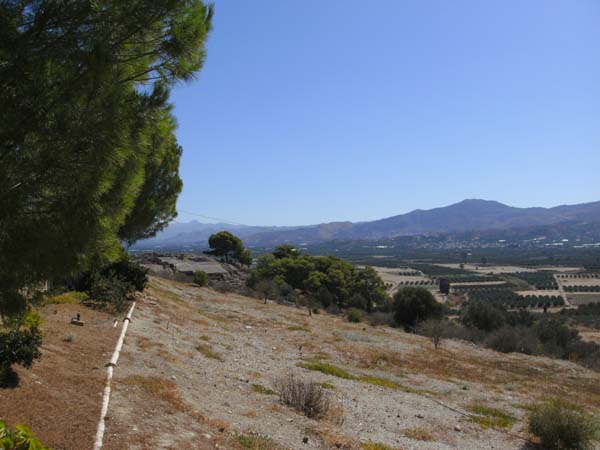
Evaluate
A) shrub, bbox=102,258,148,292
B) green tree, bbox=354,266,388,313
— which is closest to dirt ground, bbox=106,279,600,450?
shrub, bbox=102,258,148,292

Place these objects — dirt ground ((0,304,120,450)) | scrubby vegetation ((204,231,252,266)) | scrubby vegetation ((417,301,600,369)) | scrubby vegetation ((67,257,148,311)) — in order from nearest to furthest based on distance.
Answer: dirt ground ((0,304,120,450)) < scrubby vegetation ((67,257,148,311)) < scrubby vegetation ((417,301,600,369)) < scrubby vegetation ((204,231,252,266))

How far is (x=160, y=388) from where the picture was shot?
311 inches

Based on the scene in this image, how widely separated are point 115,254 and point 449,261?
6917 inches

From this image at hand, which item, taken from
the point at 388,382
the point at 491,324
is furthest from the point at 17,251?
the point at 491,324

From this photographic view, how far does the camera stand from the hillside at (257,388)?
245 inches

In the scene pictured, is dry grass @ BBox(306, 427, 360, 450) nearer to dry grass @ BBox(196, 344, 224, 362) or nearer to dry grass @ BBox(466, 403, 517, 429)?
dry grass @ BBox(466, 403, 517, 429)

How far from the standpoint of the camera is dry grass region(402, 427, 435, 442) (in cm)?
856

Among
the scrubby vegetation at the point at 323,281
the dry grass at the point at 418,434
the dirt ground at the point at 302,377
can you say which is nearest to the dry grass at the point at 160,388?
the dirt ground at the point at 302,377

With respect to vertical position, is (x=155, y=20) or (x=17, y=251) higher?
(x=155, y=20)

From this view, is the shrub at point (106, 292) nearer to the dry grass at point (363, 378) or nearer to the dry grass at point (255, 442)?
the dry grass at point (363, 378)

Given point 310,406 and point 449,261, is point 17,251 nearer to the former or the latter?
point 310,406

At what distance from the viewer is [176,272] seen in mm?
39969

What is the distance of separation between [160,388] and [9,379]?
2434 mm

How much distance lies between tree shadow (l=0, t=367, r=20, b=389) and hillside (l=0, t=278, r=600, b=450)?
14cm
